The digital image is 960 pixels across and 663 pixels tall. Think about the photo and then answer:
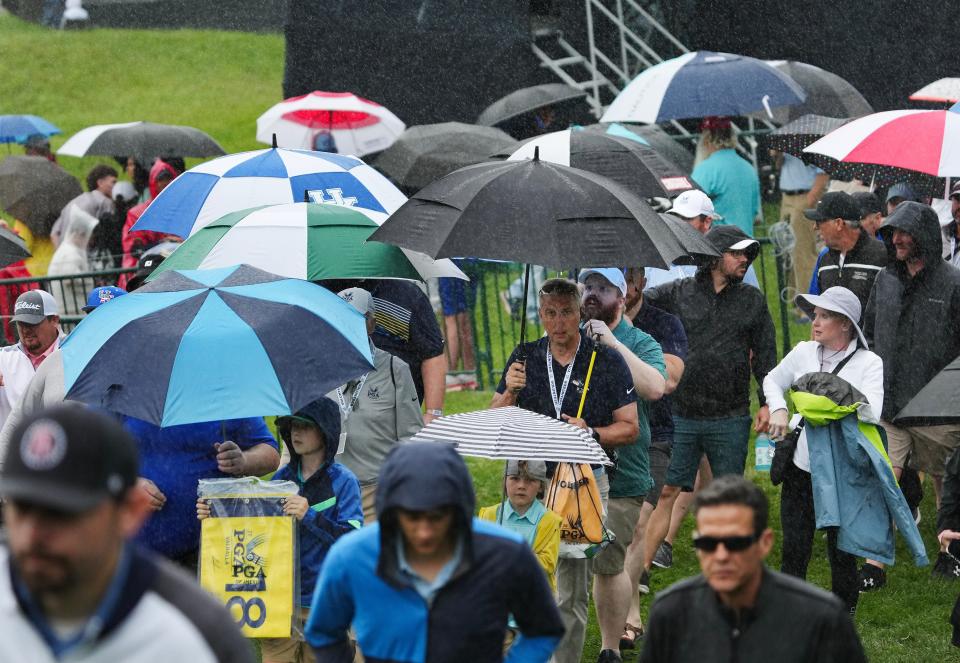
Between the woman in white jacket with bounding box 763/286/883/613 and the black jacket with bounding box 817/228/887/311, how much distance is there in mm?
1923

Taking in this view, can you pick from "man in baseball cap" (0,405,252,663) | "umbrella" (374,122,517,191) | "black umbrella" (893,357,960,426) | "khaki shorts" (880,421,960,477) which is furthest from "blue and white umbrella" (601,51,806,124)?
"man in baseball cap" (0,405,252,663)

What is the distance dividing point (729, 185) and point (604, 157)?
11.4 ft

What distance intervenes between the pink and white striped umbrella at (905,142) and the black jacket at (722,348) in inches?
53.4

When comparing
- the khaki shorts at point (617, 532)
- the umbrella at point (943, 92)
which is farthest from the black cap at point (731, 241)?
the umbrella at point (943, 92)

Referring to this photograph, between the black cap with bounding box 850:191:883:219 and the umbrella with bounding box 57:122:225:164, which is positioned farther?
the umbrella with bounding box 57:122:225:164

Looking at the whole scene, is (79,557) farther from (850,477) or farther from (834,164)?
(834,164)

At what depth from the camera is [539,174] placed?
7195 mm

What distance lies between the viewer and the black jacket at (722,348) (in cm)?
887

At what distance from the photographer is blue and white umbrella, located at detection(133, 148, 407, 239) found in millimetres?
9305

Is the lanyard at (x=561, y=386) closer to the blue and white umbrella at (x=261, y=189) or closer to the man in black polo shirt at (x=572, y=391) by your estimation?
the man in black polo shirt at (x=572, y=391)

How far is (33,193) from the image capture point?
49.1 ft

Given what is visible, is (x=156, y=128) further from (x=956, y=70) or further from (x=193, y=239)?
(x=956, y=70)

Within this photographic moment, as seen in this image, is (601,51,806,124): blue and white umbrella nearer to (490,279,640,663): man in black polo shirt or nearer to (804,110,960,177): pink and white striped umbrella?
(804,110,960,177): pink and white striped umbrella

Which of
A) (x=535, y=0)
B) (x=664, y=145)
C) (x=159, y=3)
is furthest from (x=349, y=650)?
(x=159, y=3)
